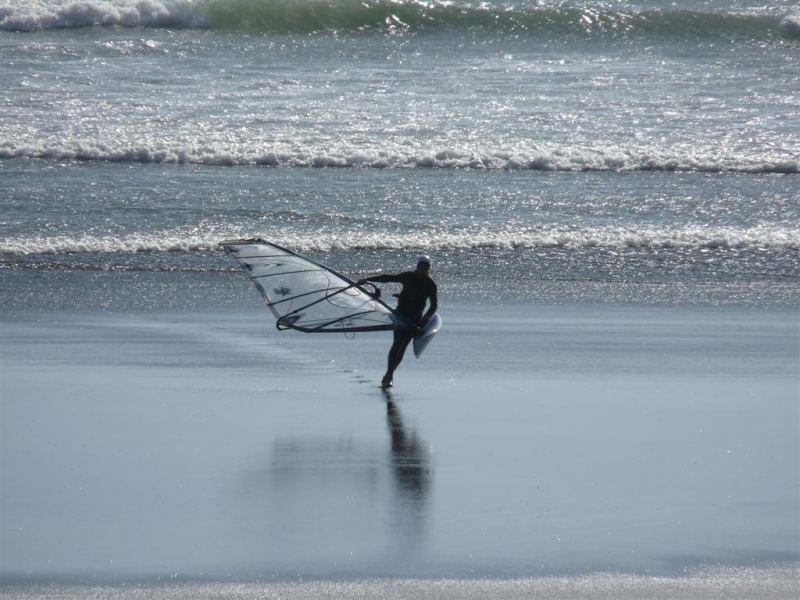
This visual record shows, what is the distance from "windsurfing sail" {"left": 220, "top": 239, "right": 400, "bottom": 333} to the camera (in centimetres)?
985

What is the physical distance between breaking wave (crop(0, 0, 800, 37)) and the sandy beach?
671 inches

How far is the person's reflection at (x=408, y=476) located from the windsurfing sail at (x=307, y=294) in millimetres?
1533

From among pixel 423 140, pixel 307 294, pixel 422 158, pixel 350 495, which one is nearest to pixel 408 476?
pixel 350 495

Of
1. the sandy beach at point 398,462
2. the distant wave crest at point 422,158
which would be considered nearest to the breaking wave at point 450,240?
the sandy beach at point 398,462

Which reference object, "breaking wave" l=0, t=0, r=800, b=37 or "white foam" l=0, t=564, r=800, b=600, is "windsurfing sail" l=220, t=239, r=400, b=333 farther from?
"breaking wave" l=0, t=0, r=800, b=37

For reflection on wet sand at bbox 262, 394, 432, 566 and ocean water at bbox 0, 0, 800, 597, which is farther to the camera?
ocean water at bbox 0, 0, 800, 597

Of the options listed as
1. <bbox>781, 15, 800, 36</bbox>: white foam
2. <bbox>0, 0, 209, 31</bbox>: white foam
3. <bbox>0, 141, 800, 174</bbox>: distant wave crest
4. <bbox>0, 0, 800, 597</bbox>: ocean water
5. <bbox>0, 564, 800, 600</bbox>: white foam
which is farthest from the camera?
<bbox>781, 15, 800, 36</bbox>: white foam

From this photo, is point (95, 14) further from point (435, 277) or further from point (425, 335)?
point (425, 335)

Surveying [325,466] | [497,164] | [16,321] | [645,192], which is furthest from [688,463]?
[497,164]

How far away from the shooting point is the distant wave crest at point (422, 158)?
19.1m

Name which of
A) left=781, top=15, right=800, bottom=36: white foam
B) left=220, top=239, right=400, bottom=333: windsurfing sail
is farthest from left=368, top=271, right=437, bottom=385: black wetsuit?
left=781, top=15, right=800, bottom=36: white foam

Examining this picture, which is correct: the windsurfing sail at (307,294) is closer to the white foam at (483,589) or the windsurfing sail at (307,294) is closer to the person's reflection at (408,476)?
the person's reflection at (408,476)

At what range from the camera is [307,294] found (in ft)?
33.5

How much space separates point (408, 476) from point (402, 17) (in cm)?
2264
